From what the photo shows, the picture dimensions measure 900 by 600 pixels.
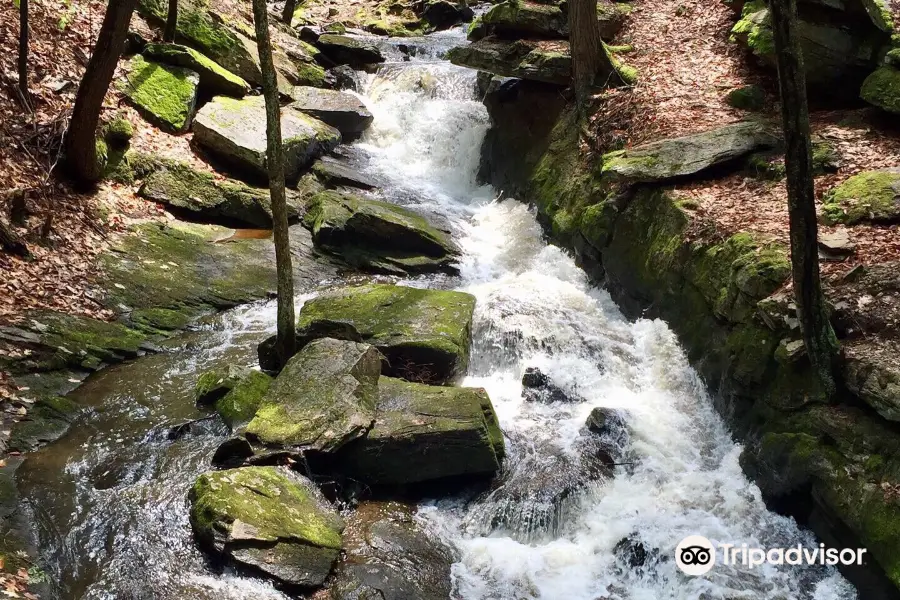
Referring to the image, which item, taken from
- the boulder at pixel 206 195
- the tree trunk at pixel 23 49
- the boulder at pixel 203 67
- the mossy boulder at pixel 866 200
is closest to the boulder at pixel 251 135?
the boulder at pixel 203 67

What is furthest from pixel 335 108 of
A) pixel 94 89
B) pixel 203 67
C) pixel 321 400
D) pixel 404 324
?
pixel 321 400

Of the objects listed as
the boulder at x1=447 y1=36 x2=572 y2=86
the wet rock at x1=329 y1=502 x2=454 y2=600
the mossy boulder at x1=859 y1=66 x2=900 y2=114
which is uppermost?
the boulder at x1=447 y1=36 x2=572 y2=86

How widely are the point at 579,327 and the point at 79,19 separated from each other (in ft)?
38.2

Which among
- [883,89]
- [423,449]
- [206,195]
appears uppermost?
[883,89]

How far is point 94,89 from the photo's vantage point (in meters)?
10.4

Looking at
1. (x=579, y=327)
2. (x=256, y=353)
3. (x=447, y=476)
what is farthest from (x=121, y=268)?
(x=579, y=327)

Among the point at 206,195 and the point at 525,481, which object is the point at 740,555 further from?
the point at 206,195

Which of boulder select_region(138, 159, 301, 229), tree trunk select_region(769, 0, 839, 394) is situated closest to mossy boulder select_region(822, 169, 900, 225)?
tree trunk select_region(769, 0, 839, 394)

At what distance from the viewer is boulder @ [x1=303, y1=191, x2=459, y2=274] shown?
40.9 feet

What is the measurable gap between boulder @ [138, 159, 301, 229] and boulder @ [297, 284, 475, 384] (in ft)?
11.3

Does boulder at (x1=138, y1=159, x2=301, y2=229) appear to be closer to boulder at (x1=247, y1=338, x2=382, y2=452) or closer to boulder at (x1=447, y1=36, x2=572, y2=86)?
boulder at (x1=247, y1=338, x2=382, y2=452)

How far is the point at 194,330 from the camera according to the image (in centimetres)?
1002

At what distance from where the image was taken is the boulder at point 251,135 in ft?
43.8

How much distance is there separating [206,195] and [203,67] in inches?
144
